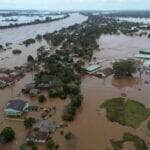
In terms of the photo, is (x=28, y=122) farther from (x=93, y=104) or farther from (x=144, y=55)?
(x=144, y=55)

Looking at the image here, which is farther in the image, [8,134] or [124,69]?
[124,69]

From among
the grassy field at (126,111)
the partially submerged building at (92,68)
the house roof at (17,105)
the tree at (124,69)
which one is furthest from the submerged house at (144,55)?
the house roof at (17,105)

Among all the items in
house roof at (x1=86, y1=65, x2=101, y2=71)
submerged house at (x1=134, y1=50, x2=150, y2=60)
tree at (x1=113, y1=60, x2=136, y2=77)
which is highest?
tree at (x1=113, y1=60, x2=136, y2=77)

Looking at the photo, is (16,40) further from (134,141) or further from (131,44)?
(134,141)

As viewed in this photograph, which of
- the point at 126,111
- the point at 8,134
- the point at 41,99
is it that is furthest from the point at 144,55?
the point at 8,134

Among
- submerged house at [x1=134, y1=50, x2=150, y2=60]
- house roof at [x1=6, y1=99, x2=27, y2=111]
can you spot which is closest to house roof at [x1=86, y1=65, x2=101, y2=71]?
submerged house at [x1=134, y1=50, x2=150, y2=60]

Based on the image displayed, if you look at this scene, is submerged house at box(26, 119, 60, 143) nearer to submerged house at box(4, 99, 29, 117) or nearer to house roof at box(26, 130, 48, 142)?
house roof at box(26, 130, 48, 142)
